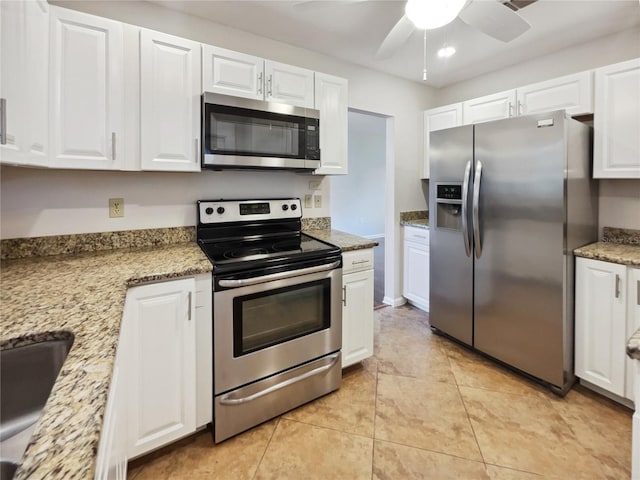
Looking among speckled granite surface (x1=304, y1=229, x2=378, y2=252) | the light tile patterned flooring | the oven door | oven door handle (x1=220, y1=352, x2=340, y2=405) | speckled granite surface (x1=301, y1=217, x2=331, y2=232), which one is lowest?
the light tile patterned flooring

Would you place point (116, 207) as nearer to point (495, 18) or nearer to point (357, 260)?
point (357, 260)

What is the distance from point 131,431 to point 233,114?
170 centimetres

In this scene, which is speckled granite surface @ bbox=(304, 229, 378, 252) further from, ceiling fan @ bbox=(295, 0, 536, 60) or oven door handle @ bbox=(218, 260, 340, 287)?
→ ceiling fan @ bbox=(295, 0, 536, 60)

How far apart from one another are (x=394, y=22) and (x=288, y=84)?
857 millimetres

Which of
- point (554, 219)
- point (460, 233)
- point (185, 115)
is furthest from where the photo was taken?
point (460, 233)

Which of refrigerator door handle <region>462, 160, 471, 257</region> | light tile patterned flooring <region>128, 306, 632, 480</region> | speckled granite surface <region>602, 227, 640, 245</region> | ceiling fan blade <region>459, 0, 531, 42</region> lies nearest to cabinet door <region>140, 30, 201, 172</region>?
ceiling fan blade <region>459, 0, 531, 42</region>

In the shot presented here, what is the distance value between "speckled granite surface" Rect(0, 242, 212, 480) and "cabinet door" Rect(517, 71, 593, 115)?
8.71 feet

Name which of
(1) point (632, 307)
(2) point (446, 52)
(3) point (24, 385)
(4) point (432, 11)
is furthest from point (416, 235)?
(3) point (24, 385)

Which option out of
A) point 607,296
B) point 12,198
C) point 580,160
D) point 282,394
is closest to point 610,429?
point 607,296

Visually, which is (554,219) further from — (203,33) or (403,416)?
(203,33)

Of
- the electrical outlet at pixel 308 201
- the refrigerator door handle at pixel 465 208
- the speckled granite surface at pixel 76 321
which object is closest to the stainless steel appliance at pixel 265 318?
the speckled granite surface at pixel 76 321

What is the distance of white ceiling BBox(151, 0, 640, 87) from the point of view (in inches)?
81.2

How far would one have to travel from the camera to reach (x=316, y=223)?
2.80m

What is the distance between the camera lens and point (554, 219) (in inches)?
79.4
